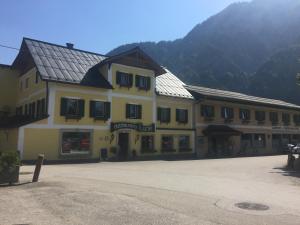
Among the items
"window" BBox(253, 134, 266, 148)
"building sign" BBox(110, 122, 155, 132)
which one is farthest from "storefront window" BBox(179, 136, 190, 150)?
"window" BBox(253, 134, 266, 148)

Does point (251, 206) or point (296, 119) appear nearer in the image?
point (251, 206)

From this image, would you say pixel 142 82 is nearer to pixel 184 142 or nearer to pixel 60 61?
pixel 60 61

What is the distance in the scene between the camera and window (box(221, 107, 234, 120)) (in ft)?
131

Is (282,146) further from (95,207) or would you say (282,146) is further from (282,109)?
(95,207)

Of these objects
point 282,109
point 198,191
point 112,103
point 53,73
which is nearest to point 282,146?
point 282,109

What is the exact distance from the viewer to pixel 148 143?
33.0 m

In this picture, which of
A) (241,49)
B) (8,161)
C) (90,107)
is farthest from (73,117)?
(241,49)

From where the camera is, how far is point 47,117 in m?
26.3

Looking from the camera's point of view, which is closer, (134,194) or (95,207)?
(95,207)

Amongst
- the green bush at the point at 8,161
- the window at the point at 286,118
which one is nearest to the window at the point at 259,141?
the window at the point at 286,118

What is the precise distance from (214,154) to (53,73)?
61.7 ft

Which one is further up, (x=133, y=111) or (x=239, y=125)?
(x=133, y=111)

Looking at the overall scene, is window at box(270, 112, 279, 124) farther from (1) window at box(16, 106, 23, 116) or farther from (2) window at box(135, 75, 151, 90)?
(1) window at box(16, 106, 23, 116)

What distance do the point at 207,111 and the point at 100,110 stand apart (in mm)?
13440
